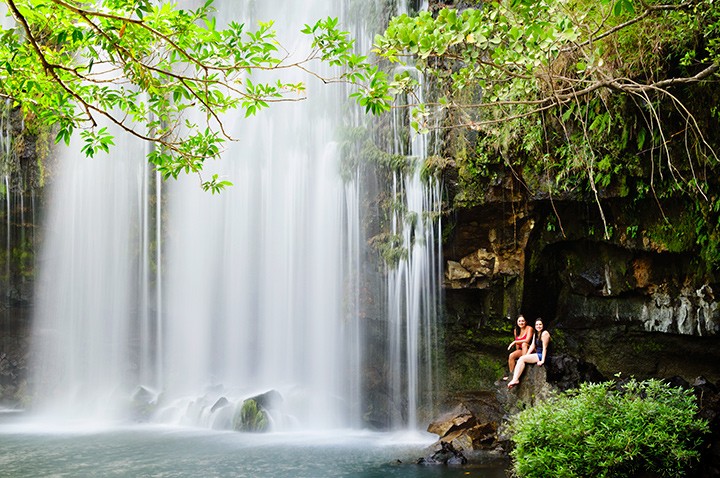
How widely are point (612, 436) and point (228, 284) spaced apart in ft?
44.1

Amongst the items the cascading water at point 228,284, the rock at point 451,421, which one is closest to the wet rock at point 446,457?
the rock at point 451,421

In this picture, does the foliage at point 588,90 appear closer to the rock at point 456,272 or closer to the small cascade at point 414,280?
the small cascade at point 414,280

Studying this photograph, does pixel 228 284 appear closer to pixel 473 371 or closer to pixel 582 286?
pixel 473 371

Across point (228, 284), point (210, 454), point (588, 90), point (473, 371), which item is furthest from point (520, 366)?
point (228, 284)

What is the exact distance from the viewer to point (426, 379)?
14.9 meters

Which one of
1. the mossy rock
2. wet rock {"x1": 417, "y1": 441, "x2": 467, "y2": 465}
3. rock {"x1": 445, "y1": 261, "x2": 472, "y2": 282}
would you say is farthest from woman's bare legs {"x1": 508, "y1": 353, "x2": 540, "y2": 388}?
the mossy rock

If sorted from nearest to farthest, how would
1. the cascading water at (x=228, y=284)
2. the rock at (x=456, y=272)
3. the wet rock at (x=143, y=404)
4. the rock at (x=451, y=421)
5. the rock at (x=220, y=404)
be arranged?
the rock at (x=451, y=421)
the rock at (x=456, y=272)
the rock at (x=220, y=404)
the cascading water at (x=228, y=284)
the wet rock at (x=143, y=404)

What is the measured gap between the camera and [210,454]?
1123 centimetres

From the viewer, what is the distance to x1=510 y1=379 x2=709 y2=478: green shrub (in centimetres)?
621

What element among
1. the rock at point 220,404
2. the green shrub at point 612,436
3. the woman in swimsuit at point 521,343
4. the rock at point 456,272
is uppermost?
the rock at point 456,272

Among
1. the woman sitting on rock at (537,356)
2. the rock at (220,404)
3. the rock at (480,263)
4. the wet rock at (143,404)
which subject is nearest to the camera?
the woman sitting on rock at (537,356)

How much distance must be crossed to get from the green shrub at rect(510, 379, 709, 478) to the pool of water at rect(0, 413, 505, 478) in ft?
8.22

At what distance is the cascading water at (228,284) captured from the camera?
51.3 ft

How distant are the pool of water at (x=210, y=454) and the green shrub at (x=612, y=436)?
8.22 ft
